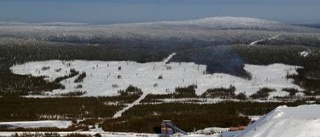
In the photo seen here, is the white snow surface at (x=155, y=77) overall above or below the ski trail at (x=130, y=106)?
above

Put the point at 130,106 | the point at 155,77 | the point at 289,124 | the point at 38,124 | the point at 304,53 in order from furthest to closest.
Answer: the point at 304,53
the point at 155,77
the point at 130,106
the point at 38,124
the point at 289,124

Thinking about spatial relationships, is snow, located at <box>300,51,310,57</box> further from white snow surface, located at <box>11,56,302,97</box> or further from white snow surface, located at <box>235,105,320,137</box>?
white snow surface, located at <box>235,105,320,137</box>

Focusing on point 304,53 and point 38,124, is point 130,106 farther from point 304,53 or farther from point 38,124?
point 304,53

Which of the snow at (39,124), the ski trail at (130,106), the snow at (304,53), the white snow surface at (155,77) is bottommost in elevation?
the snow at (39,124)

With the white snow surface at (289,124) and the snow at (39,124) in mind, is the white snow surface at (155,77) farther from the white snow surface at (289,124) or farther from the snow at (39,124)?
the white snow surface at (289,124)

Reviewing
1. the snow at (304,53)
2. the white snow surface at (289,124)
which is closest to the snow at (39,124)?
the white snow surface at (289,124)

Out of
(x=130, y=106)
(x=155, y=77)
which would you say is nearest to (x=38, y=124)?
(x=130, y=106)

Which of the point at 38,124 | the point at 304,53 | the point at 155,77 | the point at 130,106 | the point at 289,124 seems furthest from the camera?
the point at 304,53

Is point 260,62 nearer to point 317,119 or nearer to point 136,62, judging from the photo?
point 136,62
